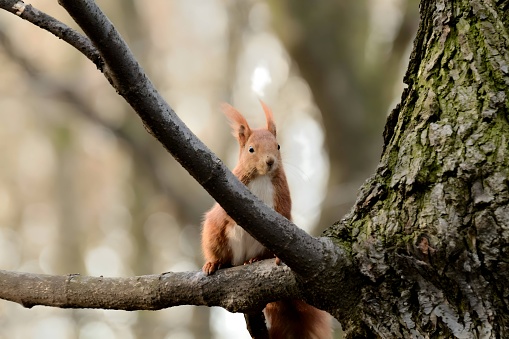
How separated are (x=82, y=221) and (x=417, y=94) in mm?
10255

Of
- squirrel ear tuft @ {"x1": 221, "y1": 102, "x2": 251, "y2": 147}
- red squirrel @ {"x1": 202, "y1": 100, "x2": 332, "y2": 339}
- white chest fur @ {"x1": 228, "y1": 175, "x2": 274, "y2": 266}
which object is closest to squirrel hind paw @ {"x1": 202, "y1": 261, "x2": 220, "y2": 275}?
red squirrel @ {"x1": 202, "y1": 100, "x2": 332, "y2": 339}

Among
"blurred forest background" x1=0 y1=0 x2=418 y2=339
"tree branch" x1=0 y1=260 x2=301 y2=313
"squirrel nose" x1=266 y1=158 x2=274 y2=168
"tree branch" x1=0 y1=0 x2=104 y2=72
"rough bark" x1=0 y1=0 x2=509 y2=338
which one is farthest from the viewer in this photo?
"blurred forest background" x1=0 y1=0 x2=418 y2=339

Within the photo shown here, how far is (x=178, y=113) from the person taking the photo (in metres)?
10.2

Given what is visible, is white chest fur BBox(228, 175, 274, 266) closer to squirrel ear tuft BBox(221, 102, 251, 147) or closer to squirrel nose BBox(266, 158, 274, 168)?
squirrel nose BBox(266, 158, 274, 168)

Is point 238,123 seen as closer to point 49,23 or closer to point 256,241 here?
point 256,241

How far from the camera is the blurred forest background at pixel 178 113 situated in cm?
566

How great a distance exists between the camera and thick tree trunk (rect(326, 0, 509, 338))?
→ 182 centimetres

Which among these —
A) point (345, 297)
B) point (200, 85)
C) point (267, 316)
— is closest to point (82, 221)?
point (200, 85)

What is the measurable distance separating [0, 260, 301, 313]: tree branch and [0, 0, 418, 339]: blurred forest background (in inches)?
43.1

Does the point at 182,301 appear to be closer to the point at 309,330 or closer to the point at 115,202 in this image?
the point at 309,330

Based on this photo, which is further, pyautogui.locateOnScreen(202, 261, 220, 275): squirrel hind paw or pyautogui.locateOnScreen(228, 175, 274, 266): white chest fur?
pyautogui.locateOnScreen(228, 175, 274, 266): white chest fur

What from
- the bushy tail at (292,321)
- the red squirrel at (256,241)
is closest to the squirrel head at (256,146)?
the red squirrel at (256,241)

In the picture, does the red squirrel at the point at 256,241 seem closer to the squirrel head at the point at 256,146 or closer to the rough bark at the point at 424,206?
the squirrel head at the point at 256,146

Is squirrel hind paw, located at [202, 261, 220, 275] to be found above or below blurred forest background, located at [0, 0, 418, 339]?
below
